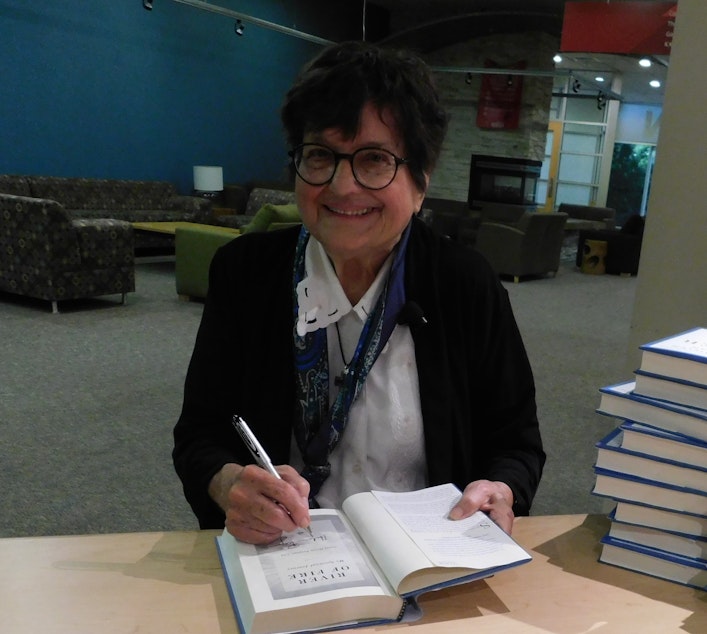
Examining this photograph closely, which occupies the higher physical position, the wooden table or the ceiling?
the ceiling

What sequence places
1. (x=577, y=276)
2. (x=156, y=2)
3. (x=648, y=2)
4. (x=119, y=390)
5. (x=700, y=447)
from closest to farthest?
(x=700, y=447), (x=119, y=390), (x=648, y=2), (x=156, y=2), (x=577, y=276)

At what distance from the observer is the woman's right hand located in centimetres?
Result: 91

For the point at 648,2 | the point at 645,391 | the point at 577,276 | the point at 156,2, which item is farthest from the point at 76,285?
the point at 577,276

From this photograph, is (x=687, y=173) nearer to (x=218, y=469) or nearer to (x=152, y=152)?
(x=218, y=469)

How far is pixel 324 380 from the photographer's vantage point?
4.00 ft

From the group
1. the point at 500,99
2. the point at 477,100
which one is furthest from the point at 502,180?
the point at 477,100

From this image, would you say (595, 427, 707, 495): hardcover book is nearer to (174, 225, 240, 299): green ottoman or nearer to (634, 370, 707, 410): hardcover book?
(634, 370, 707, 410): hardcover book

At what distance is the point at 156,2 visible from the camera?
8508 mm

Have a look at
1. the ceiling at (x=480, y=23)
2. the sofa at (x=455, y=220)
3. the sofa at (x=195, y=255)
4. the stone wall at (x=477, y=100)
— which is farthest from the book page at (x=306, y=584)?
the stone wall at (x=477, y=100)

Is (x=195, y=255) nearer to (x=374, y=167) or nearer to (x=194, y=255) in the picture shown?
(x=194, y=255)

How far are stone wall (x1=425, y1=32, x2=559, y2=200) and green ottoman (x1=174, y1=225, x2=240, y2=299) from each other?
6292mm

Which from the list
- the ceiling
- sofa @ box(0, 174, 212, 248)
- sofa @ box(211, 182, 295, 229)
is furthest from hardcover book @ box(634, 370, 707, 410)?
the ceiling

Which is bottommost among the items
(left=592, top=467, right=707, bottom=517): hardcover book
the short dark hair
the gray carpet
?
the gray carpet

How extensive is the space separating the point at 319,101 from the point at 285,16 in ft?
33.0
